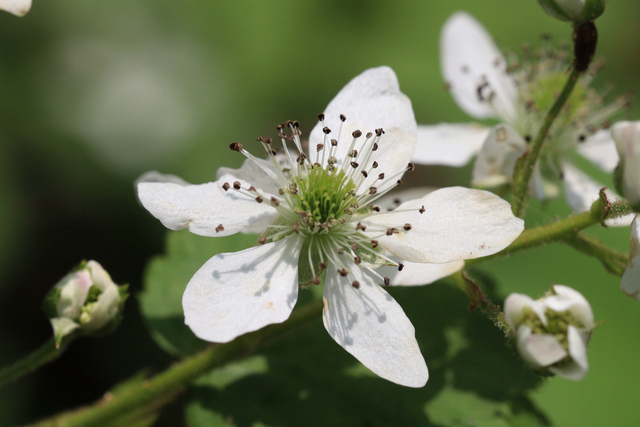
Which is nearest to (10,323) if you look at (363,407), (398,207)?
(363,407)

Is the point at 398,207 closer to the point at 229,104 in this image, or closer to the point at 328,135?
the point at 328,135

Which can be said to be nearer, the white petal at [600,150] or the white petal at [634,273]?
the white petal at [634,273]

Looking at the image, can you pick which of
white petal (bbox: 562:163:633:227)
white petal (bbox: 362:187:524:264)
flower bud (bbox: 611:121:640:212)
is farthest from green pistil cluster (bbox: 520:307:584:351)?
white petal (bbox: 562:163:633:227)

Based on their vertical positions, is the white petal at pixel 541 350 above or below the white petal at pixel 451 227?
below

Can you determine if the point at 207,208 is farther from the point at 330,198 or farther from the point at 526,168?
the point at 526,168

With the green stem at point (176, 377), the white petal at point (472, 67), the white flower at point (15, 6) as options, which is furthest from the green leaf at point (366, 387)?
the white flower at point (15, 6)

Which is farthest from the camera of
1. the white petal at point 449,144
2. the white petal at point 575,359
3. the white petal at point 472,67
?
the white petal at point 472,67

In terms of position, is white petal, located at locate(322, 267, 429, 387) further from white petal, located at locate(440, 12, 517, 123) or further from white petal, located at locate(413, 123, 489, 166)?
white petal, located at locate(440, 12, 517, 123)

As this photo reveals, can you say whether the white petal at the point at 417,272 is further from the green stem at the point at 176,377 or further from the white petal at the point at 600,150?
the white petal at the point at 600,150
